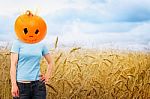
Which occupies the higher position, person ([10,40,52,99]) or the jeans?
person ([10,40,52,99])

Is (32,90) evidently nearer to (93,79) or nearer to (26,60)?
(26,60)

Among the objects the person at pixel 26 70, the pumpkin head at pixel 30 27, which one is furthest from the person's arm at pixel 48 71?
the pumpkin head at pixel 30 27

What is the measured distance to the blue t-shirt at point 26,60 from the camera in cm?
405

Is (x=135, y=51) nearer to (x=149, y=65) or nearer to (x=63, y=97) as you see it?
(x=149, y=65)

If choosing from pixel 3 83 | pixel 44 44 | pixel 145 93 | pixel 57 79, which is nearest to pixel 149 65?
pixel 145 93

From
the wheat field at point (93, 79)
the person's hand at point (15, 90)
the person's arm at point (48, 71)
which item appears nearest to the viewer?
the person's hand at point (15, 90)

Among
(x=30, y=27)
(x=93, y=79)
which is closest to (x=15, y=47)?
(x=30, y=27)

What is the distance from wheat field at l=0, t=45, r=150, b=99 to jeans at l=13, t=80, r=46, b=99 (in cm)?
89

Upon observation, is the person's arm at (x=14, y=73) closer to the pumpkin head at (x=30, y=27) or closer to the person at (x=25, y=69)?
the person at (x=25, y=69)

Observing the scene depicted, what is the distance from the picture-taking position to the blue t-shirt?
13.3 ft

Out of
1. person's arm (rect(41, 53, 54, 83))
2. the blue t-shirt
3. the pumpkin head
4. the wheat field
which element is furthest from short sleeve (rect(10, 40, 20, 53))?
the wheat field

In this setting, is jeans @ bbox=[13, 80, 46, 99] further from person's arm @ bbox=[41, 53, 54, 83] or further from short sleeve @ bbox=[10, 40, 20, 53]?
short sleeve @ bbox=[10, 40, 20, 53]

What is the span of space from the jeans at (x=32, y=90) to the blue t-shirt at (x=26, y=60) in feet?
0.16

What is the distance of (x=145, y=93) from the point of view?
581 cm
